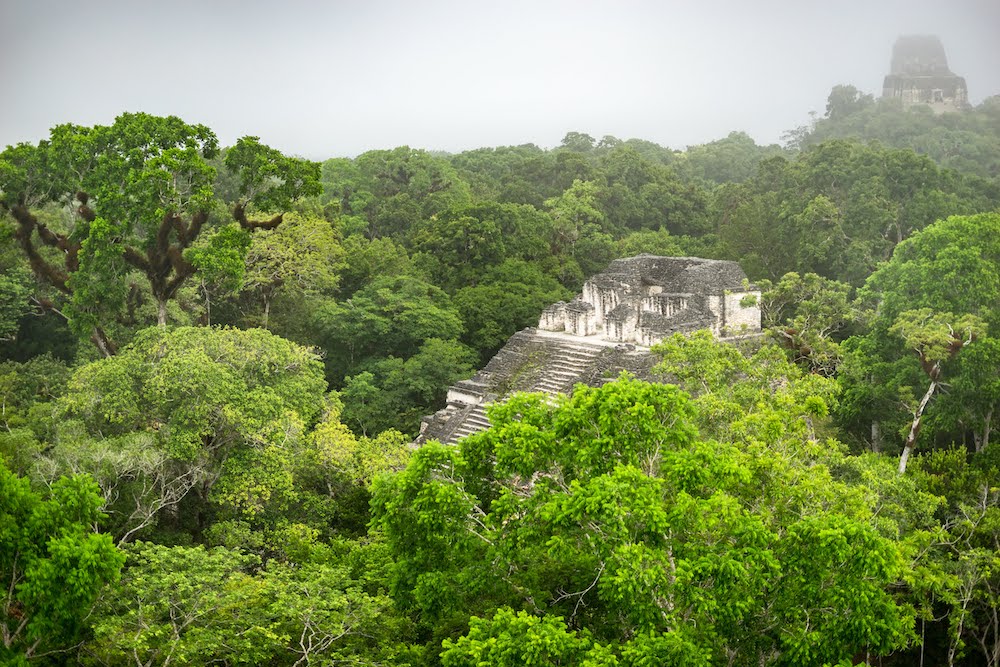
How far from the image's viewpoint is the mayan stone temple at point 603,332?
1517 centimetres

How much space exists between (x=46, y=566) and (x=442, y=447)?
331cm

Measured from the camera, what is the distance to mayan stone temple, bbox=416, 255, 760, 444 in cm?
1517

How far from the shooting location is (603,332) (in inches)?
669

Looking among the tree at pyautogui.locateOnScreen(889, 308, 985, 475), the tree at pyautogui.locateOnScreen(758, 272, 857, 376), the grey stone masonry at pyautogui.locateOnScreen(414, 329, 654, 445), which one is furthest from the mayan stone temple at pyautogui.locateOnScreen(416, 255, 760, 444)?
the tree at pyautogui.locateOnScreen(889, 308, 985, 475)

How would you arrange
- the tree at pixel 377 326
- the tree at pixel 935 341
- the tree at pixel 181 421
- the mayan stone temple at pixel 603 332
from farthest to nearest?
the tree at pixel 377 326
the mayan stone temple at pixel 603 332
the tree at pixel 935 341
the tree at pixel 181 421

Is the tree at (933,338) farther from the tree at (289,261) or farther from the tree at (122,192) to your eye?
the tree at (289,261)

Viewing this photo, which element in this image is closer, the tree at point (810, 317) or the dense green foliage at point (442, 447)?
the dense green foliage at point (442, 447)

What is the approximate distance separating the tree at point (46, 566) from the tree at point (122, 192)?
6.97 meters

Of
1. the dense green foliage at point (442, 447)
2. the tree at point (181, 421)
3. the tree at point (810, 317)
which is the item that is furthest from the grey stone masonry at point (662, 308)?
the tree at point (181, 421)

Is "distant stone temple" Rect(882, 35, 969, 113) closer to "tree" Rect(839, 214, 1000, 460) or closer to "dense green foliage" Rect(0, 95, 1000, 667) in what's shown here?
"dense green foliage" Rect(0, 95, 1000, 667)

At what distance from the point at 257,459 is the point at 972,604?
920 cm

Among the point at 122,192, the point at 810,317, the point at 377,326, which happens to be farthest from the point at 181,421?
the point at 810,317

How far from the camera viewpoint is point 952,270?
1411cm

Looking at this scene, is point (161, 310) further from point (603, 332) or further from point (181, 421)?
point (603, 332)
